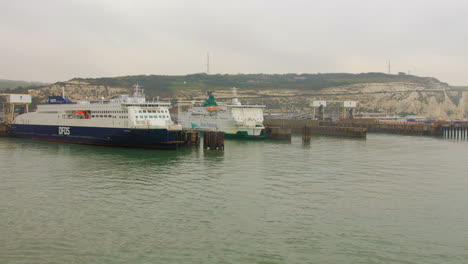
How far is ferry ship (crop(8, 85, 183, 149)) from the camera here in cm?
3947

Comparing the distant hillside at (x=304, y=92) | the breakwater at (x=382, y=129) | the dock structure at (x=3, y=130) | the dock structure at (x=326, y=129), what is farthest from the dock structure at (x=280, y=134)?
the distant hillside at (x=304, y=92)

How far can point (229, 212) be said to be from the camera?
18.2 meters

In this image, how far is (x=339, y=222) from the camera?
670 inches

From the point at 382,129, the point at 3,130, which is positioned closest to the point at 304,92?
the point at 382,129

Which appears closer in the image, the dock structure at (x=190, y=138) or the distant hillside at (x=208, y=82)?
the dock structure at (x=190, y=138)

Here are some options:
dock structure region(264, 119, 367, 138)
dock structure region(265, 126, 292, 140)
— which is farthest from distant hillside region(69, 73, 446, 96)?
dock structure region(265, 126, 292, 140)

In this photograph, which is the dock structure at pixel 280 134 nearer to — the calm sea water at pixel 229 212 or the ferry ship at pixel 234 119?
the ferry ship at pixel 234 119

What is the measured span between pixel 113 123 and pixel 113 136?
1.48 m

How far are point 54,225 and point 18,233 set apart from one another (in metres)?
1.36

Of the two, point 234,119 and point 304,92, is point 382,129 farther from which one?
point 304,92

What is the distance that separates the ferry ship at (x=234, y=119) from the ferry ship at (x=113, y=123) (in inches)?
554

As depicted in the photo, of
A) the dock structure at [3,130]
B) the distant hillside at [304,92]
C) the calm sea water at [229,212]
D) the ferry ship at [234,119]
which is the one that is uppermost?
the distant hillside at [304,92]

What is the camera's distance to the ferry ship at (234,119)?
56522mm

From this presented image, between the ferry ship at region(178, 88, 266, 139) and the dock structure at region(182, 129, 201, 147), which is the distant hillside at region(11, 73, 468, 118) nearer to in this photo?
the ferry ship at region(178, 88, 266, 139)
